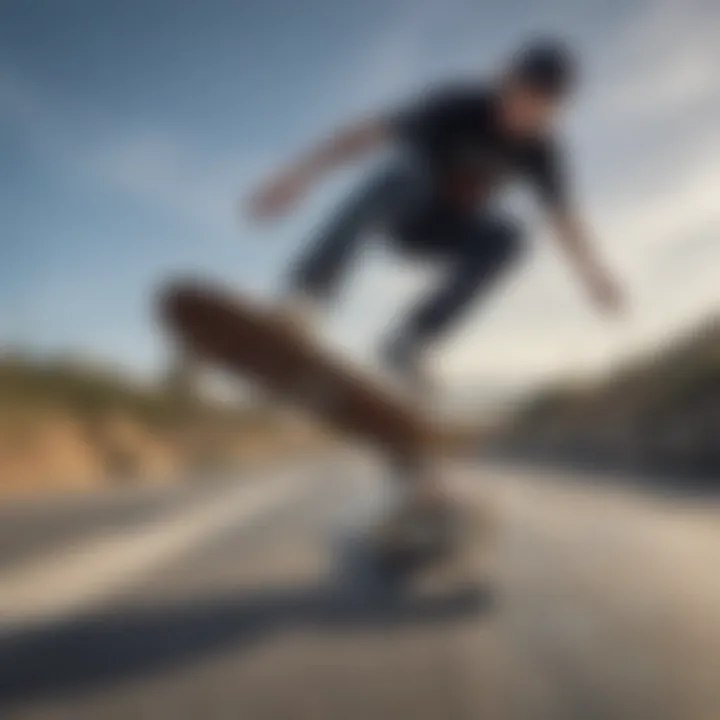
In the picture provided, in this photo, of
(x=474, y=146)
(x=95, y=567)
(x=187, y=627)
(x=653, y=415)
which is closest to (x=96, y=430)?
(x=653, y=415)

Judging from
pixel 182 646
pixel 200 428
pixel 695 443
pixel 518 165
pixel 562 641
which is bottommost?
pixel 562 641

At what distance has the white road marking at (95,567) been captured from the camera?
2.96 m

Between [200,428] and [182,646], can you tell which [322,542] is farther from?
[200,428]

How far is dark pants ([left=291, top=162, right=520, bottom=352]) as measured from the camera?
11.9 feet

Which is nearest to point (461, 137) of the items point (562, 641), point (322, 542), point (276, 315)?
point (276, 315)

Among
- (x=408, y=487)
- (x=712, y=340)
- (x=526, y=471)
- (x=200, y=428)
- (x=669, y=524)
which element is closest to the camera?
(x=408, y=487)

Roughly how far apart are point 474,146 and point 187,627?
1874mm

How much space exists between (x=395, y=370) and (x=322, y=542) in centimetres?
128

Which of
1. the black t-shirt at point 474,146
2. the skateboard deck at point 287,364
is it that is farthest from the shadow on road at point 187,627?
the black t-shirt at point 474,146

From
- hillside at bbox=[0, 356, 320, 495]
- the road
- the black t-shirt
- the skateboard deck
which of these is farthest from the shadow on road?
hillside at bbox=[0, 356, 320, 495]

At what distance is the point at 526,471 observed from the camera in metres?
11.9

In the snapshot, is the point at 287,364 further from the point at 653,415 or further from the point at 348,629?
the point at 653,415

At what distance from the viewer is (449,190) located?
356cm

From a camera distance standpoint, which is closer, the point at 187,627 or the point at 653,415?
the point at 187,627
